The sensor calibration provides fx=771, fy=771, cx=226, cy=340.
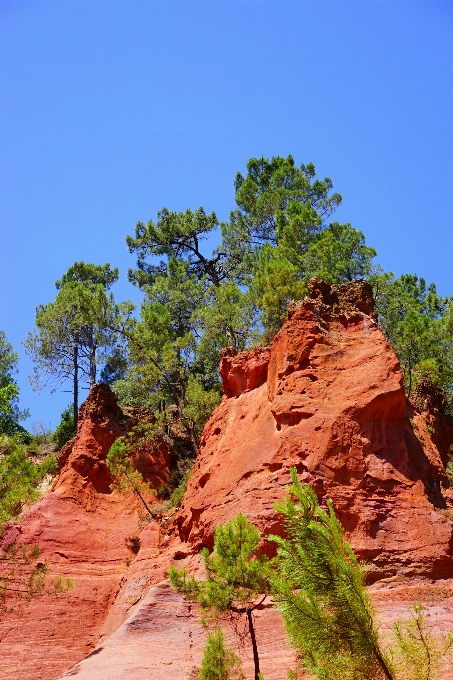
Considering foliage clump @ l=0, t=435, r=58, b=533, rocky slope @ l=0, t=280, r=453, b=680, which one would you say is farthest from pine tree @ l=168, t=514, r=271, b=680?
foliage clump @ l=0, t=435, r=58, b=533

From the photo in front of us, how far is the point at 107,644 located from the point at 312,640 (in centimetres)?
897

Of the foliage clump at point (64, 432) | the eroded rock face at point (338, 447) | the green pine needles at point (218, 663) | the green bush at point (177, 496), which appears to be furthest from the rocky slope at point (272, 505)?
the foliage clump at point (64, 432)

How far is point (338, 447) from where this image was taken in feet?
55.5

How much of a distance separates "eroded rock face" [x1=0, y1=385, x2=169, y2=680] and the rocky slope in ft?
0.17

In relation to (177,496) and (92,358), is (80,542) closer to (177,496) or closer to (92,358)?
(177,496)

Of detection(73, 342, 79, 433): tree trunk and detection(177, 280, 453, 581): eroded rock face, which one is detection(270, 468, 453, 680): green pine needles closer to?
detection(177, 280, 453, 581): eroded rock face

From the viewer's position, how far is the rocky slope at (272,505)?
1523cm

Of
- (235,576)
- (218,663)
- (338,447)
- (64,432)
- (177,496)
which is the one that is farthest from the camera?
(64,432)

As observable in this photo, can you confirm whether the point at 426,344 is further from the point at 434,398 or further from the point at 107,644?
the point at 107,644

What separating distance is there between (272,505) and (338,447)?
1.94 meters

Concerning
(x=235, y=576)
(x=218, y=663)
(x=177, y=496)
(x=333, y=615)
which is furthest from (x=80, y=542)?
(x=333, y=615)

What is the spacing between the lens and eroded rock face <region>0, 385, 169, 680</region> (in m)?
19.8

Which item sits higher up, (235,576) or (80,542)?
(80,542)

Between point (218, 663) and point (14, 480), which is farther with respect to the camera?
point (14, 480)
